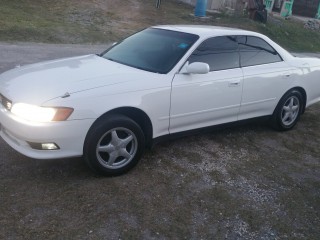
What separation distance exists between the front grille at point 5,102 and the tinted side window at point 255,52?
289 cm

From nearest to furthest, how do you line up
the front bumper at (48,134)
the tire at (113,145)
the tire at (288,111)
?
the front bumper at (48,134)
the tire at (113,145)
the tire at (288,111)

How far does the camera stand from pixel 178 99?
179 inches

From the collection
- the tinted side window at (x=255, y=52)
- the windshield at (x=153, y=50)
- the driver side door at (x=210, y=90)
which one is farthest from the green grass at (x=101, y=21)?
the driver side door at (x=210, y=90)

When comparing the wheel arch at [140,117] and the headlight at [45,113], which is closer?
the headlight at [45,113]

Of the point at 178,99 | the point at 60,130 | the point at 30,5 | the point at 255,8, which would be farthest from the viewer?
the point at 255,8

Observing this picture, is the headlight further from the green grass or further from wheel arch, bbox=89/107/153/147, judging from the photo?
the green grass

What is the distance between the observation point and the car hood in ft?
12.8

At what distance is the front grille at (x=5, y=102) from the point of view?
13.0 feet

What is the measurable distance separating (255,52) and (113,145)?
8.30 feet

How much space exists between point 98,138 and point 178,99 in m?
1.08

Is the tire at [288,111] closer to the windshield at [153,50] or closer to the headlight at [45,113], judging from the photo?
the windshield at [153,50]

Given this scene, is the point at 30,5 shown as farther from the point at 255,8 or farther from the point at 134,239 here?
the point at 134,239

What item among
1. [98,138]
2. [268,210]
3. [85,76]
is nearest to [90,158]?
[98,138]

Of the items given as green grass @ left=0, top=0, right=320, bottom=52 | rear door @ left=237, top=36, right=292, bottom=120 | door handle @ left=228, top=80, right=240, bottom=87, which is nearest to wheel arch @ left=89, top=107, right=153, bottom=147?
door handle @ left=228, top=80, right=240, bottom=87
